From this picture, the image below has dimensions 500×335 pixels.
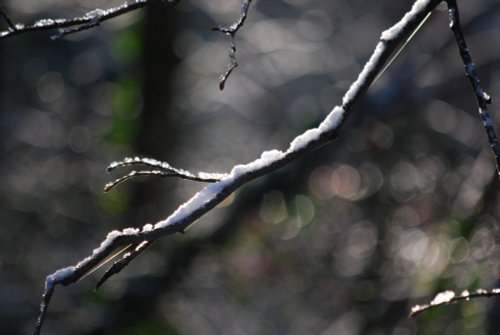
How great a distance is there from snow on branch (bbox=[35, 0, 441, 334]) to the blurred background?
1.59 meters

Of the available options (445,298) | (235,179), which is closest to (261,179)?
(445,298)

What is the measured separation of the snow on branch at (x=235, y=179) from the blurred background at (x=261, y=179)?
159 cm

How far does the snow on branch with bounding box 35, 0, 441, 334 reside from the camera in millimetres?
1164

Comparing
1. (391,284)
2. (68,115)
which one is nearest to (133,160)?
(391,284)

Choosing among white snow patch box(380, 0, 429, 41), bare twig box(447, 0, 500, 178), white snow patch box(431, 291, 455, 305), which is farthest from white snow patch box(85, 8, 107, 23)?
white snow patch box(431, 291, 455, 305)

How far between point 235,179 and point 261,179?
3.78 meters

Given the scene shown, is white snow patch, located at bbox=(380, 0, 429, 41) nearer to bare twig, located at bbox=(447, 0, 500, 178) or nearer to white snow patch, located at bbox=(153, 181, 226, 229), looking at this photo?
bare twig, located at bbox=(447, 0, 500, 178)

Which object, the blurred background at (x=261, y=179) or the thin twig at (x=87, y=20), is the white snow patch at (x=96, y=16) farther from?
the blurred background at (x=261, y=179)

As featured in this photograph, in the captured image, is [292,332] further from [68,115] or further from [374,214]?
[68,115]

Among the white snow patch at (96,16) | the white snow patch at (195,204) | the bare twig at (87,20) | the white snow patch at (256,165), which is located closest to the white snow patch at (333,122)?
the white snow patch at (256,165)

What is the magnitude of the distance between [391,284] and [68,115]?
5370 millimetres

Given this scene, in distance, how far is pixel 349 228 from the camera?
732 cm

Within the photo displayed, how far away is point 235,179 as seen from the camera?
1222mm

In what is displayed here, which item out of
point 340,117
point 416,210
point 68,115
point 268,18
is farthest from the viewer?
point 268,18
